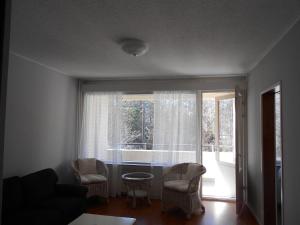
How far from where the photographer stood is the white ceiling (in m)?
1.94

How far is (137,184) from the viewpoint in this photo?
14.0 feet

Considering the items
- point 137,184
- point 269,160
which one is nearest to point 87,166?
point 137,184

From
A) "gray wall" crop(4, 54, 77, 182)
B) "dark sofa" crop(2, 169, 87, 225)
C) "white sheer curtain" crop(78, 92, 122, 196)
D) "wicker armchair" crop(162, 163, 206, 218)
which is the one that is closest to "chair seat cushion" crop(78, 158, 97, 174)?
"white sheer curtain" crop(78, 92, 122, 196)

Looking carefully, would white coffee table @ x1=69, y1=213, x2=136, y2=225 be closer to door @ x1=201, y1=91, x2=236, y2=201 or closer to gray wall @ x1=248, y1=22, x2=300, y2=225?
gray wall @ x1=248, y1=22, x2=300, y2=225

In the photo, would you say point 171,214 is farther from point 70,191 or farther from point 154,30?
point 154,30

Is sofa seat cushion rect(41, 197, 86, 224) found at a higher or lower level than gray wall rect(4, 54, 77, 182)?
lower

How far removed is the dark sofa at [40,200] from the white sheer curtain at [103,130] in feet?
4.24

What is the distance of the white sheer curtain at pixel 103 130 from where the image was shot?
504 cm

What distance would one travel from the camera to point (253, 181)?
157 inches

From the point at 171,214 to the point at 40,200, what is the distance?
2102 mm

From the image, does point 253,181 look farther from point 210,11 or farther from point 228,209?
point 210,11

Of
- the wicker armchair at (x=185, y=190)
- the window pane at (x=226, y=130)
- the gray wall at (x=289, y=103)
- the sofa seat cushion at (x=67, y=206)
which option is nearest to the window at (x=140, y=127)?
the wicker armchair at (x=185, y=190)

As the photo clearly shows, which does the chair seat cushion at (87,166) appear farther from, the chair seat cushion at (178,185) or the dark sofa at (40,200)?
the chair seat cushion at (178,185)

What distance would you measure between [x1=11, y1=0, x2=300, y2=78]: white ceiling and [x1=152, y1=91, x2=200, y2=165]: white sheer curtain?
1069mm
